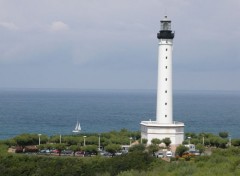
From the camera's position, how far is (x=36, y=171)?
3550 centimetres

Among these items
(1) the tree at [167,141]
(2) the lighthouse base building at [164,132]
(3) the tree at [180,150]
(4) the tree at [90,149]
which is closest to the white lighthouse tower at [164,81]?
(2) the lighthouse base building at [164,132]

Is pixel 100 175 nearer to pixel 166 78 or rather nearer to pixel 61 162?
pixel 61 162

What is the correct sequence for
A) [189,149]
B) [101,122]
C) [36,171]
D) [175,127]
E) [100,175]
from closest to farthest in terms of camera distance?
1. [100,175]
2. [36,171]
3. [189,149]
4. [175,127]
5. [101,122]

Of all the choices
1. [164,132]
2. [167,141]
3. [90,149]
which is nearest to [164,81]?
[164,132]

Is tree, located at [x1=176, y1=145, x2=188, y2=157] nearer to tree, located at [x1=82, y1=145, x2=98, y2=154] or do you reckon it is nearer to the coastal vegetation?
the coastal vegetation

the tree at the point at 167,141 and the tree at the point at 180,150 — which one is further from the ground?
the tree at the point at 167,141

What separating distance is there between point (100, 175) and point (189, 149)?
13.9 m

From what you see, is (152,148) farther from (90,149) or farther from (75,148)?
(75,148)

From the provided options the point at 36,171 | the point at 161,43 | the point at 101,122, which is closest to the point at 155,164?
the point at 36,171

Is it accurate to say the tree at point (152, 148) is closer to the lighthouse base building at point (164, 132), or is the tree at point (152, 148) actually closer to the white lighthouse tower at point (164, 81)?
the lighthouse base building at point (164, 132)

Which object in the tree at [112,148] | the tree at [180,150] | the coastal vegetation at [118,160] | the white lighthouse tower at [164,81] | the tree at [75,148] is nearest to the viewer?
the coastal vegetation at [118,160]

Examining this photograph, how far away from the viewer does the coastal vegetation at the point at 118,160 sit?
1187 inches

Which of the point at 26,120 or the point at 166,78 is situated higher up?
the point at 166,78

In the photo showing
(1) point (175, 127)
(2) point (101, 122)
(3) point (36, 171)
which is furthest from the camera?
(2) point (101, 122)
